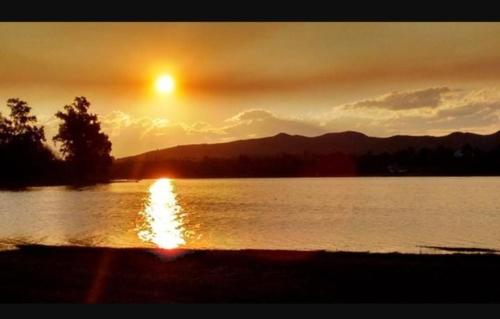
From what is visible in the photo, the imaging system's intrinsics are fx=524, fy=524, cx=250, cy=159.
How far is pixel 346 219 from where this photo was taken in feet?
225

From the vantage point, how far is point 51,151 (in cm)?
15362

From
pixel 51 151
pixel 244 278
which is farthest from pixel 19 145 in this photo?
pixel 244 278

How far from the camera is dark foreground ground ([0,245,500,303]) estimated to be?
20.2m

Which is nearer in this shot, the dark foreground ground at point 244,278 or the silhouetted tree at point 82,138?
the dark foreground ground at point 244,278

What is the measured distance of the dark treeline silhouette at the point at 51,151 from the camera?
139 metres

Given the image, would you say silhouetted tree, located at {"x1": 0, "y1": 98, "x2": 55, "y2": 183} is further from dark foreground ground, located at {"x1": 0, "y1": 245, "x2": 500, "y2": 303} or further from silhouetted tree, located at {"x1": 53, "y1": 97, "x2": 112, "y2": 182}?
dark foreground ground, located at {"x1": 0, "y1": 245, "x2": 500, "y2": 303}

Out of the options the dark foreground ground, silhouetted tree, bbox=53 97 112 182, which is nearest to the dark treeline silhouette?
silhouetted tree, bbox=53 97 112 182

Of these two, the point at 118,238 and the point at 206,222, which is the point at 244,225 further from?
the point at 118,238

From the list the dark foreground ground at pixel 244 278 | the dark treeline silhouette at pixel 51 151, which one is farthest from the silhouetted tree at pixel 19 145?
the dark foreground ground at pixel 244 278

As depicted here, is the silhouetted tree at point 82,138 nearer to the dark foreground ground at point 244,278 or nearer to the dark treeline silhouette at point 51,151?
the dark treeline silhouette at point 51,151

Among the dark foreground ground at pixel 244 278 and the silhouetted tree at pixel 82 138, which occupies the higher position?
the silhouetted tree at pixel 82 138

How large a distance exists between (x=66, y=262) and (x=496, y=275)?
2167 centimetres

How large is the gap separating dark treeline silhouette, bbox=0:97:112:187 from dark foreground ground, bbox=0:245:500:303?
120008mm

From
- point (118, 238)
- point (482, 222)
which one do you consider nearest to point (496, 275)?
point (118, 238)
